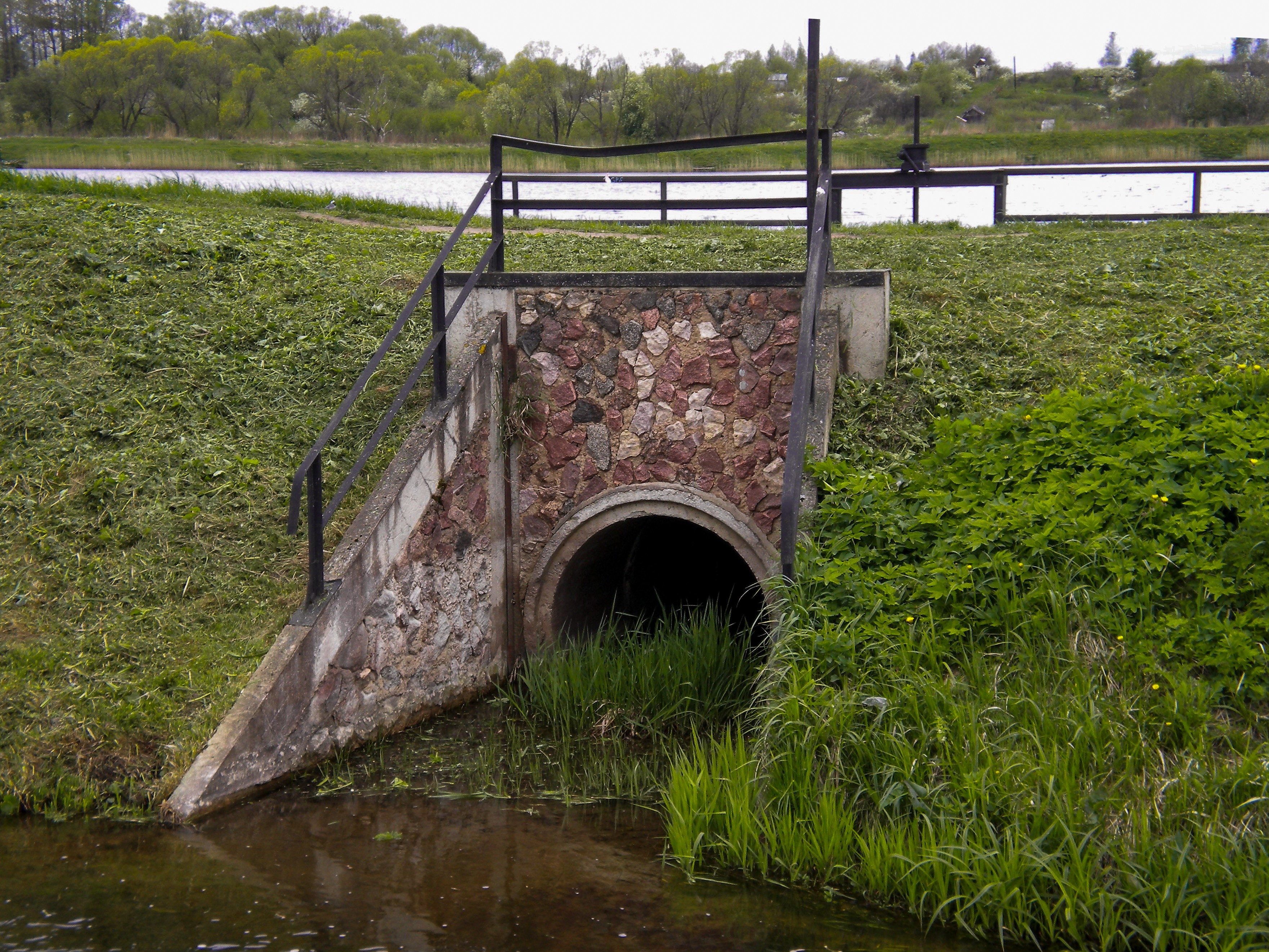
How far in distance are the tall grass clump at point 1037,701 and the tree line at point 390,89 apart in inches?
1046

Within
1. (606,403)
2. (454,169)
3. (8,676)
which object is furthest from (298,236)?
(454,169)

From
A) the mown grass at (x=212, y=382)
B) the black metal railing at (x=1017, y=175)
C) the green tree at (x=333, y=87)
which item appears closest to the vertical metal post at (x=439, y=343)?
the mown grass at (x=212, y=382)

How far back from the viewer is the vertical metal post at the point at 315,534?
538cm

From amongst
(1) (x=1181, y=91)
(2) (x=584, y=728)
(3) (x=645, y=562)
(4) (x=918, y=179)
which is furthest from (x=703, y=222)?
(1) (x=1181, y=91)

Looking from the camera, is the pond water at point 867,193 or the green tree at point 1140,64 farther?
the green tree at point 1140,64

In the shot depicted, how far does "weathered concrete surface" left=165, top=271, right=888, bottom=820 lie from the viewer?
6.17 metres

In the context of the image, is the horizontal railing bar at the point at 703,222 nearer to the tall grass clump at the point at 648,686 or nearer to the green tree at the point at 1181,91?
the tall grass clump at the point at 648,686

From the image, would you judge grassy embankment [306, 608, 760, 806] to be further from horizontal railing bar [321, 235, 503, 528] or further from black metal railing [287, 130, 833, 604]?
horizontal railing bar [321, 235, 503, 528]

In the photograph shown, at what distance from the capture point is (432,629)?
21.1 ft

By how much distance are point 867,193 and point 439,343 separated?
47.2 ft

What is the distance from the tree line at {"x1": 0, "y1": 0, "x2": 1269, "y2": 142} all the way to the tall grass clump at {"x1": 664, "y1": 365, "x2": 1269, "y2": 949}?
26572mm

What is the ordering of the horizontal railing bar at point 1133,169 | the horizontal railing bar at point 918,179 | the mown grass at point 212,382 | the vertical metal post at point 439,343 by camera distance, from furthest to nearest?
the horizontal railing bar at point 1133,169
the horizontal railing bar at point 918,179
the vertical metal post at point 439,343
the mown grass at point 212,382

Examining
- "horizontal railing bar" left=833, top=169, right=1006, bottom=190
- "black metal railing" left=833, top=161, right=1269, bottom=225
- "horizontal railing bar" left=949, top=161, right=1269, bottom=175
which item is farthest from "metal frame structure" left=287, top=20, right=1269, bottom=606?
"horizontal railing bar" left=949, top=161, right=1269, bottom=175

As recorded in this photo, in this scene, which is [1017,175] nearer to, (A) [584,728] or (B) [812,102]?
(B) [812,102]
